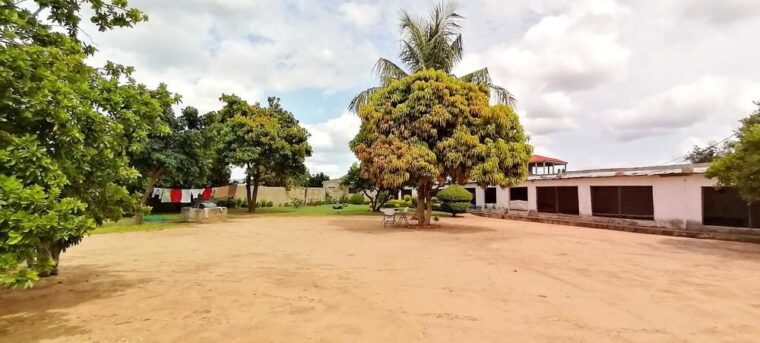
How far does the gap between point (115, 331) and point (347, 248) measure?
6805 mm

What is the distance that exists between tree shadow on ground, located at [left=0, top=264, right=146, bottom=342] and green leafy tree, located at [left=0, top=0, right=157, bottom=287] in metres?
0.58

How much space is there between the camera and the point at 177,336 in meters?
4.29

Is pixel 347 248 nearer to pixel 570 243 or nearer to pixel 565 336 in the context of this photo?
pixel 570 243

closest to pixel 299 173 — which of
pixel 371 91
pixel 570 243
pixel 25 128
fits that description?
pixel 371 91

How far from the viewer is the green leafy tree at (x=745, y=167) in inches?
402

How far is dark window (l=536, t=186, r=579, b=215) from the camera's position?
79.4ft

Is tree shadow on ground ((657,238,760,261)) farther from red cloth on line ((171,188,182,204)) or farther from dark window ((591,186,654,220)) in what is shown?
Answer: red cloth on line ((171,188,182,204))

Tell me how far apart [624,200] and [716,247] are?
40.0ft

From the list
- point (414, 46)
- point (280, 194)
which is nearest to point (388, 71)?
point (414, 46)

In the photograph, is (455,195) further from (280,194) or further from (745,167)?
(280,194)

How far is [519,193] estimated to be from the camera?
84.3 feet

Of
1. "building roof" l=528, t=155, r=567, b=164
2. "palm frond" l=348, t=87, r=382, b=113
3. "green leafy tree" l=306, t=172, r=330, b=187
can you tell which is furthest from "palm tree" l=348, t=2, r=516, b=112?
"green leafy tree" l=306, t=172, r=330, b=187

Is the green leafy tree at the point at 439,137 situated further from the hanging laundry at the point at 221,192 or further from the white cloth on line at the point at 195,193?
the hanging laundry at the point at 221,192

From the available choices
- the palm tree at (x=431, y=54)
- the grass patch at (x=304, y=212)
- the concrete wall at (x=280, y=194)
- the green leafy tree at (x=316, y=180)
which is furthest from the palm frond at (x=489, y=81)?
the green leafy tree at (x=316, y=180)
